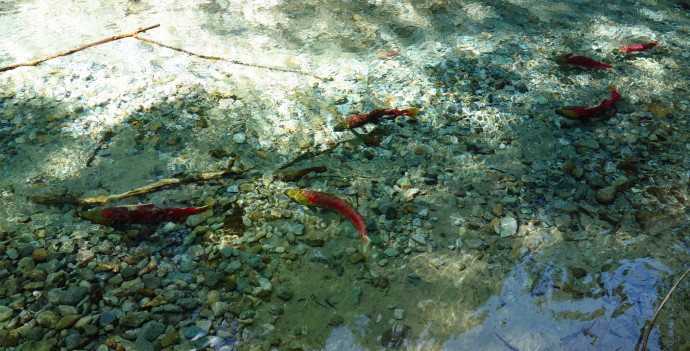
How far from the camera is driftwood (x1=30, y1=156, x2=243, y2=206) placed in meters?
2.96

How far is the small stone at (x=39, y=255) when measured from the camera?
8.50 ft

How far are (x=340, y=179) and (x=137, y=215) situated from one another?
1367mm

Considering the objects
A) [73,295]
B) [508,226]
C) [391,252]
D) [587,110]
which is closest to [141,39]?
[73,295]

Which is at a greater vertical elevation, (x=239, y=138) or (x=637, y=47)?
(x=637, y=47)

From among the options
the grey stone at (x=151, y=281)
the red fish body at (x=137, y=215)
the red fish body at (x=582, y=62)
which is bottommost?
the grey stone at (x=151, y=281)

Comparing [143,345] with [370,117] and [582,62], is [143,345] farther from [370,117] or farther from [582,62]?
[582,62]

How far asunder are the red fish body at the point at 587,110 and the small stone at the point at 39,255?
3892mm

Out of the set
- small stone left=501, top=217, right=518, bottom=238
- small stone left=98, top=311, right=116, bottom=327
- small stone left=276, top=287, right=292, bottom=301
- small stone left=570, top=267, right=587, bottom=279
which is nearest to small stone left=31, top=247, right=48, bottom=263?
small stone left=98, top=311, right=116, bottom=327

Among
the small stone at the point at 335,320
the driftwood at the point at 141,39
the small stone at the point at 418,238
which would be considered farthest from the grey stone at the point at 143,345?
the driftwood at the point at 141,39

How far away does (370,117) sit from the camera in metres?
3.69

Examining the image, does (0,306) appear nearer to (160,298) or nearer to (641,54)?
(160,298)

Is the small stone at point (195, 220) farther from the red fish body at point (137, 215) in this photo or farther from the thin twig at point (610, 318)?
the thin twig at point (610, 318)

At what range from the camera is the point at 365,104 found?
3867 millimetres

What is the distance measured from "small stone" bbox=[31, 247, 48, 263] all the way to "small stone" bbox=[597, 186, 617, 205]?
3.53 meters
